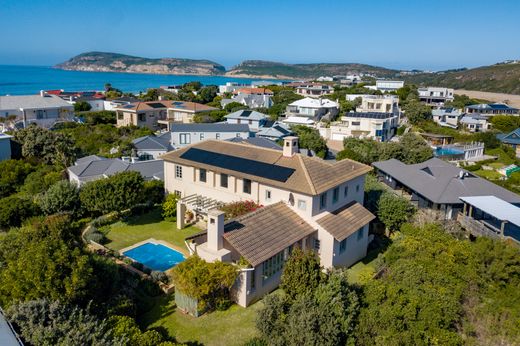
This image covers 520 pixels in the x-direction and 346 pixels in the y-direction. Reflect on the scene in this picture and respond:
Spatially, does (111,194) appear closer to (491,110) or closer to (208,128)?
(208,128)

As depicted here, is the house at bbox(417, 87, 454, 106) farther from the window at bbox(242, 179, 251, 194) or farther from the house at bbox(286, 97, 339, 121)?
the window at bbox(242, 179, 251, 194)

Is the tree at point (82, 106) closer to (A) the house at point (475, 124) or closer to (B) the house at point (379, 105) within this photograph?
(B) the house at point (379, 105)

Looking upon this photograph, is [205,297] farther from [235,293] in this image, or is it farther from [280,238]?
[280,238]

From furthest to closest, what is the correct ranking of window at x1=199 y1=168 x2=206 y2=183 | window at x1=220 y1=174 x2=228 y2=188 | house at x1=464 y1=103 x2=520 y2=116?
1. house at x1=464 y1=103 x2=520 y2=116
2. window at x1=199 y1=168 x2=206 y2=183
3. window at x1=220 y1=174 x2=228 y2=188

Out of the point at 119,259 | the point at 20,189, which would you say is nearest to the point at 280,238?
the point at 119,259

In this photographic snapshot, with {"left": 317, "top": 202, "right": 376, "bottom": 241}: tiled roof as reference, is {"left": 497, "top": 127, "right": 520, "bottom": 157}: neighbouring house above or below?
below

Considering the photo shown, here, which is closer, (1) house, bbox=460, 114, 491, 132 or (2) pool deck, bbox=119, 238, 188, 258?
(2) pool deck, bbox=119, 238, 188, 258

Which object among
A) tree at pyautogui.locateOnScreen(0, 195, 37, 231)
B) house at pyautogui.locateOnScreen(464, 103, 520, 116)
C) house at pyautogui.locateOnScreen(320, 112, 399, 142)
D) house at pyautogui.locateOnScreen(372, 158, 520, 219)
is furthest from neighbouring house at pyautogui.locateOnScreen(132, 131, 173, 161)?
house at pyautogui.locateOnScreen(464, 103, 520, 116)
